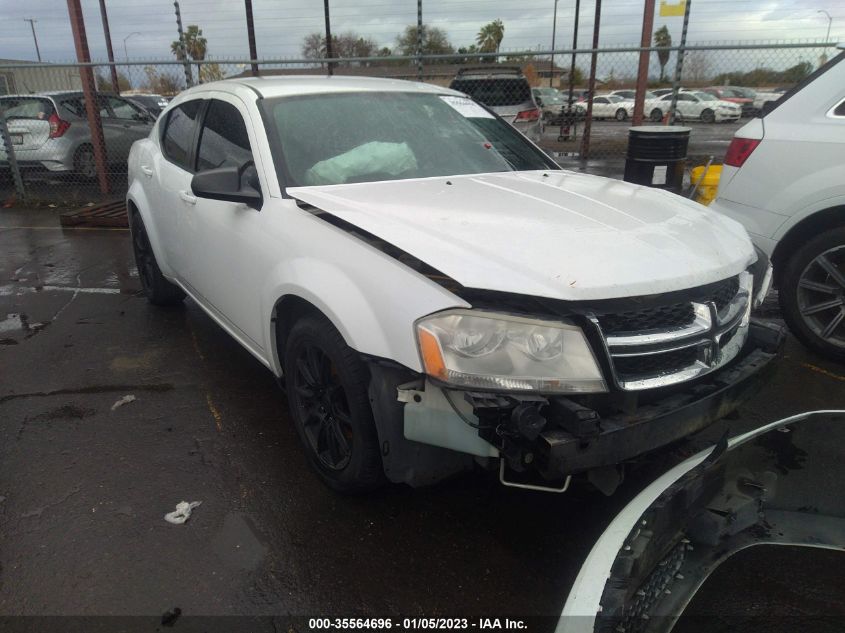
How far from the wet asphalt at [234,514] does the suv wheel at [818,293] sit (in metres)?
0.17

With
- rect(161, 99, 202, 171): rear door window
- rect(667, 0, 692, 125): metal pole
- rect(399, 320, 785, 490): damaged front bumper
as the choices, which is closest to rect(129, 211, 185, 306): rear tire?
rect(161, 99, 202, 171): rear door window

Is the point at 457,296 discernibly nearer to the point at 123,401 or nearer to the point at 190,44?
the point at 123,401

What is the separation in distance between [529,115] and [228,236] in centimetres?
941

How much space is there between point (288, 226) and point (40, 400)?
207cm

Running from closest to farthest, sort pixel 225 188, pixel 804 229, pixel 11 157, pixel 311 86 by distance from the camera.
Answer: pixel 225 188 < pixel 311 86 < pixel 804 229 < pixel 11 157

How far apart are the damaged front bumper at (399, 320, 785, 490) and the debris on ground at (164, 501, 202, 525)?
1136 millimetres

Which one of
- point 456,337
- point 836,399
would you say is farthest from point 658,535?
point 836,399

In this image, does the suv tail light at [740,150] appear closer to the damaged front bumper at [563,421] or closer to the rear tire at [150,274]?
the damaged front bumper at [563,421]

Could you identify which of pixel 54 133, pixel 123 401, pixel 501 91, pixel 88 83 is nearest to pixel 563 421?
pixel 123 401

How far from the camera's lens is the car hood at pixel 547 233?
2053 mm

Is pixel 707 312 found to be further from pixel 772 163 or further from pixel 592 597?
pixel 772 163

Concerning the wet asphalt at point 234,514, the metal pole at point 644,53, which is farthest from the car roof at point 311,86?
the metal pole at point 644,53

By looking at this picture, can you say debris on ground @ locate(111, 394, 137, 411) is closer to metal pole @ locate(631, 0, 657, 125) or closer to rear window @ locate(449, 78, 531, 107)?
metal pole @ locate(631, 0, 657, 125)

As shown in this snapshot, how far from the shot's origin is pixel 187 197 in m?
3.74
